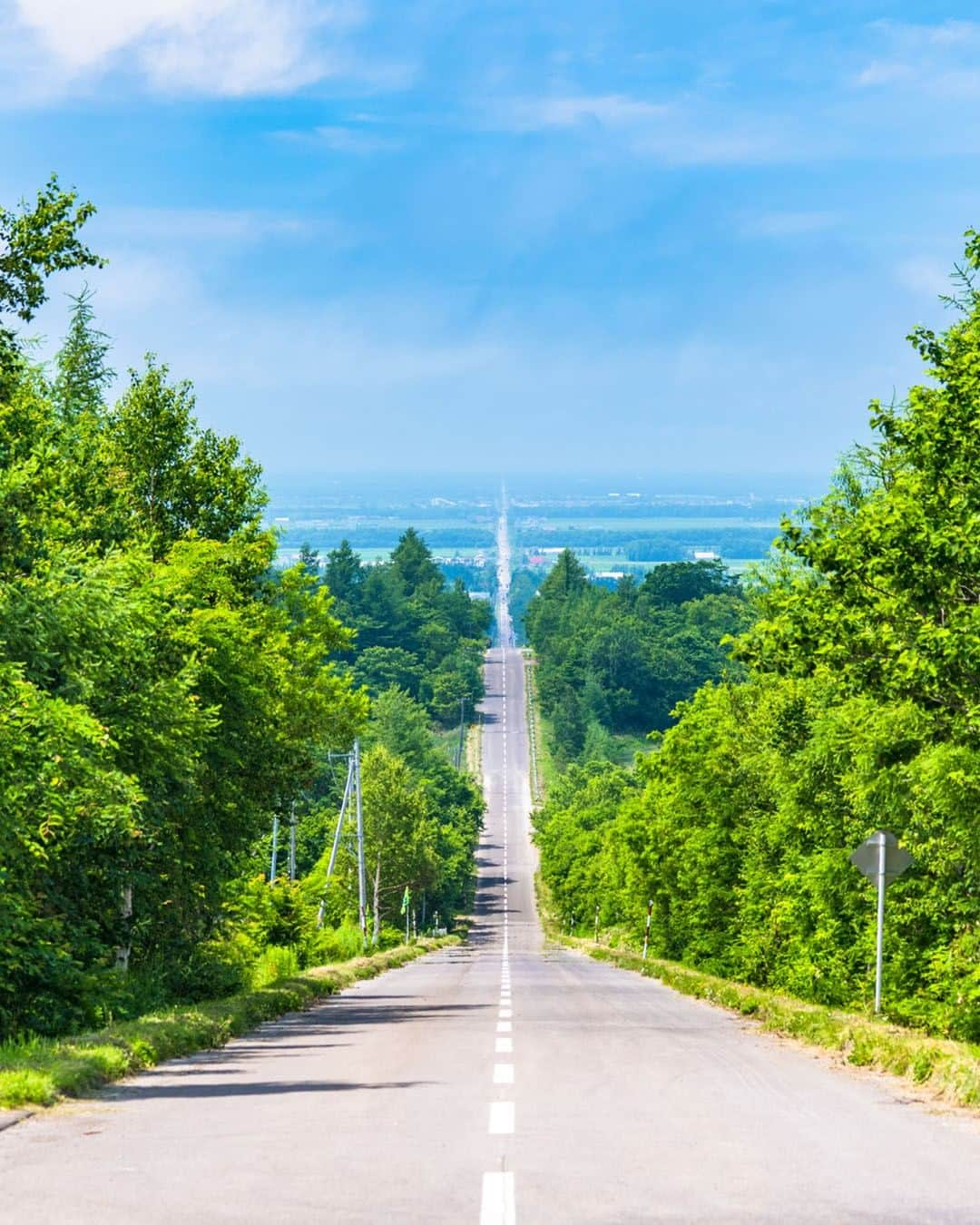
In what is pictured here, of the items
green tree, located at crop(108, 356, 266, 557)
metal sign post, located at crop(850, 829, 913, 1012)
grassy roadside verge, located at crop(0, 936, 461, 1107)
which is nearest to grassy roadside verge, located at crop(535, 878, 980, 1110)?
Answer: metal sign post, located at crop(850, 829, 913, 1012)

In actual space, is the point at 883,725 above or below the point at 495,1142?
above

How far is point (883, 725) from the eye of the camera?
2262cm

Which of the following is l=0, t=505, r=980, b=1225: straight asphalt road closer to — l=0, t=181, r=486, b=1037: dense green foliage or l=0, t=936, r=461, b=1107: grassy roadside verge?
l=0, t=936, r=461, b=1107: grassy roadside verge

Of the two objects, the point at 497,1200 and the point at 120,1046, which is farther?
the point at 120,1046

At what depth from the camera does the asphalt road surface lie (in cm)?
783

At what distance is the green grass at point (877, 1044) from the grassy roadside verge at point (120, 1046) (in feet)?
22.1

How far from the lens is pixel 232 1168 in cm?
891

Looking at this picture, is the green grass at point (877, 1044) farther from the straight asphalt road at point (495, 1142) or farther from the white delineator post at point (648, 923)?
the white delineator post at point (648, 923)

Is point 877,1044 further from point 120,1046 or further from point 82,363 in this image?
point 82,363

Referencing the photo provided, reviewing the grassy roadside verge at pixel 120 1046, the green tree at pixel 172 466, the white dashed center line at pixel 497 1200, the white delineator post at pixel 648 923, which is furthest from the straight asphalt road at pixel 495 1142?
the white delineator post at pixel 648 923

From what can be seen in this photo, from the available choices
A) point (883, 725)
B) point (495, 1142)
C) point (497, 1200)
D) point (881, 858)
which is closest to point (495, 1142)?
point (495, 1142)

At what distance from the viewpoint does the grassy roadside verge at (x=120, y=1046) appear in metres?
12.0

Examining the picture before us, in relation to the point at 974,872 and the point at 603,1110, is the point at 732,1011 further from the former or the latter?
the point at 603,1110

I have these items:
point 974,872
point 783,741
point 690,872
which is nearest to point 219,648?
point 783,741
